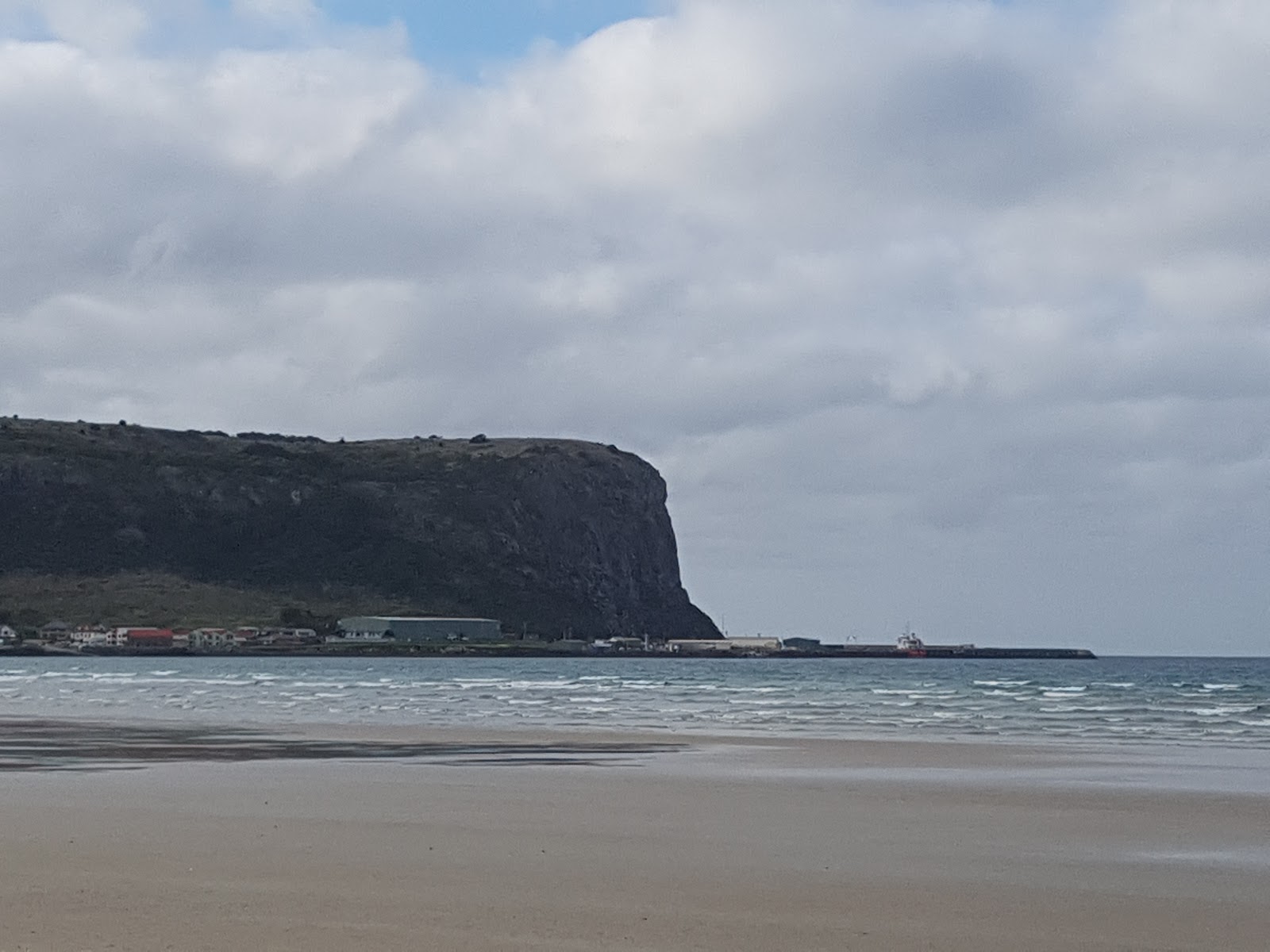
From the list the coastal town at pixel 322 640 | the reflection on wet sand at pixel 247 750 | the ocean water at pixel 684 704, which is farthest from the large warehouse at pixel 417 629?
the reflection on wet sand at pixel 247 750

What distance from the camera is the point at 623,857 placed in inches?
575

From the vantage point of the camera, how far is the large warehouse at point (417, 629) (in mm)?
171250

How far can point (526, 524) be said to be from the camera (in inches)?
7510

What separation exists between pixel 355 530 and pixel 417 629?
2366cm

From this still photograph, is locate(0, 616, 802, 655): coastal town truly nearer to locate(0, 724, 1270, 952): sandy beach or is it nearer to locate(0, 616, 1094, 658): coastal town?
locate(0, 616, 1094, 658): coastal town

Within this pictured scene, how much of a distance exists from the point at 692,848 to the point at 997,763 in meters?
13.7

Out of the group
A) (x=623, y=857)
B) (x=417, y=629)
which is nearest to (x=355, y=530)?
(x=417, y=629)

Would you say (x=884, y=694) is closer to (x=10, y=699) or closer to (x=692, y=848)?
(x=10, y=699)

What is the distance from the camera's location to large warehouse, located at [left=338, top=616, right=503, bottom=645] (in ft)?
562

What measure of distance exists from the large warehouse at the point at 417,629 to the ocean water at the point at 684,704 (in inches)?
2677

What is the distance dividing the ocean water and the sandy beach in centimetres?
1477

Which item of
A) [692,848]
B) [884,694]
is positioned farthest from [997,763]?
[884,694]

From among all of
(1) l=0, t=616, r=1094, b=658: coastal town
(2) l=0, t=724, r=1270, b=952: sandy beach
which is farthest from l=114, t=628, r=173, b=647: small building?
(2) l=0, t=724, r=1270, b=952: sandy beach

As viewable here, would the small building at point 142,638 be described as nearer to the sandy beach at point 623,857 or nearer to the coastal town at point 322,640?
the coastal town at point 322,640
